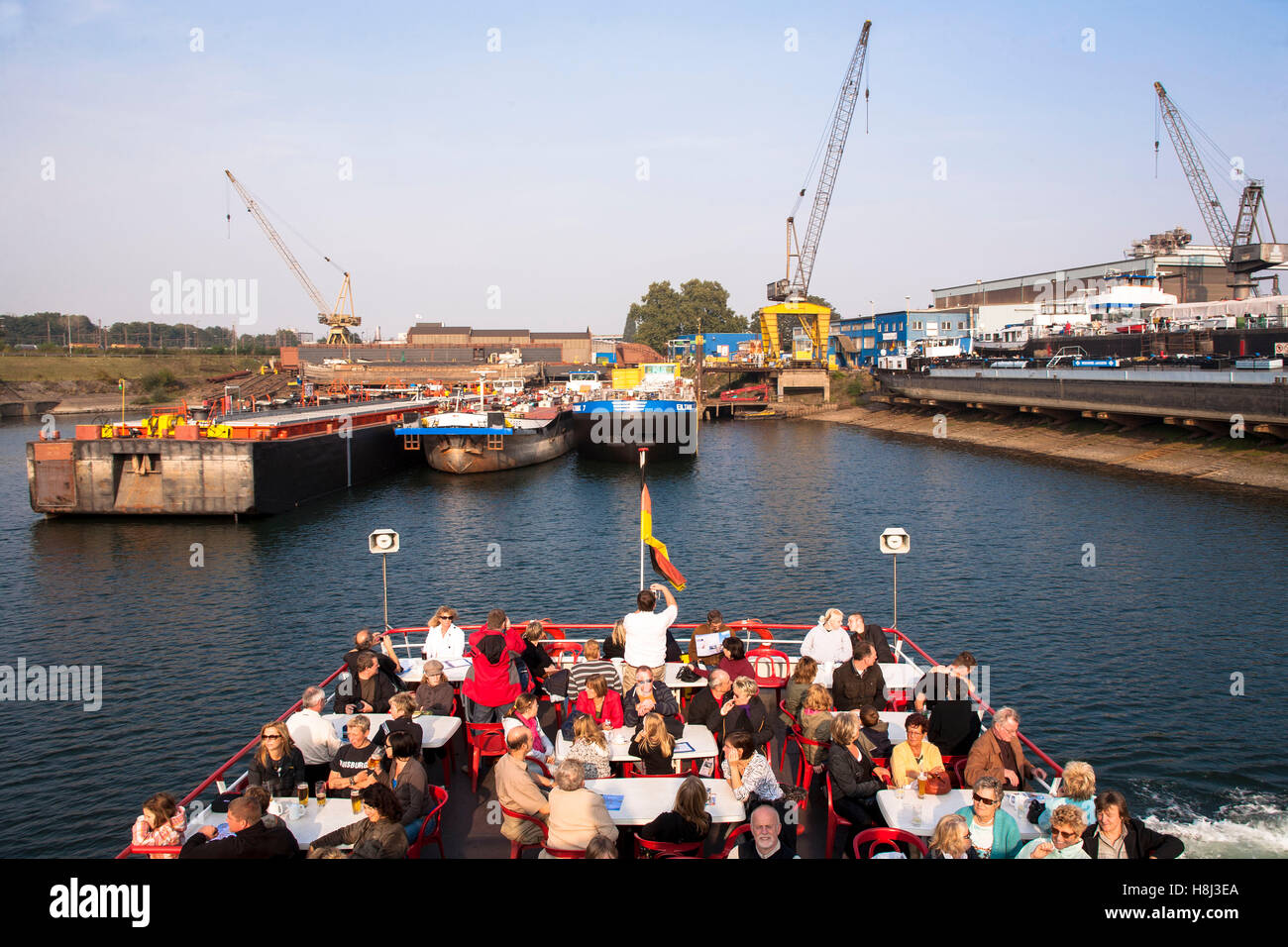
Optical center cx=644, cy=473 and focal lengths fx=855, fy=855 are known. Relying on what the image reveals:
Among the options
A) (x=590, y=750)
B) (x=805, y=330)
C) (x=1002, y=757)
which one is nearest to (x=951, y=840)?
(x=1002, y=757)

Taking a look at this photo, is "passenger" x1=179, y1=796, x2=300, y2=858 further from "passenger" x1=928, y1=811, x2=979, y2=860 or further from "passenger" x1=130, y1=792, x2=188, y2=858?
"passenger" x1=928, y1=811, x2=979, y2=860

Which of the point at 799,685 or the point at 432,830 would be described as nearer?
the point at 432,830

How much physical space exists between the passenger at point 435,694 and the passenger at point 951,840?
634 centimetres

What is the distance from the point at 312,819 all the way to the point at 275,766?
43.9 inches

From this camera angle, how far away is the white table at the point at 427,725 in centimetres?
1022

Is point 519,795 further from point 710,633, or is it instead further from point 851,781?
point 710,633

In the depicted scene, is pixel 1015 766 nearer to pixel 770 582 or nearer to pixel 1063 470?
pixel 770 582

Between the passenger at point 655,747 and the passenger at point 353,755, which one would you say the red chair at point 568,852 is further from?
the passenger at point 353,755

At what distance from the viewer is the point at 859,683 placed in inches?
432

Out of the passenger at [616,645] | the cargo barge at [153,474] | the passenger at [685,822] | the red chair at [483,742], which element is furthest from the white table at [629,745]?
the cargo barge at [153,474]

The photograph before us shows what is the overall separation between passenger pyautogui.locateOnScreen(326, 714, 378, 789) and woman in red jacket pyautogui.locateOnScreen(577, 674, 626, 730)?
8.05 feet

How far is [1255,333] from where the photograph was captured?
59438 millimetres

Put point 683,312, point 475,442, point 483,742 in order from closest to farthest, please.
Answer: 1. point 483,742
2. point 475,442
3. point 683,312

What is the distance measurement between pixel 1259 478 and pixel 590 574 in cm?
3255
